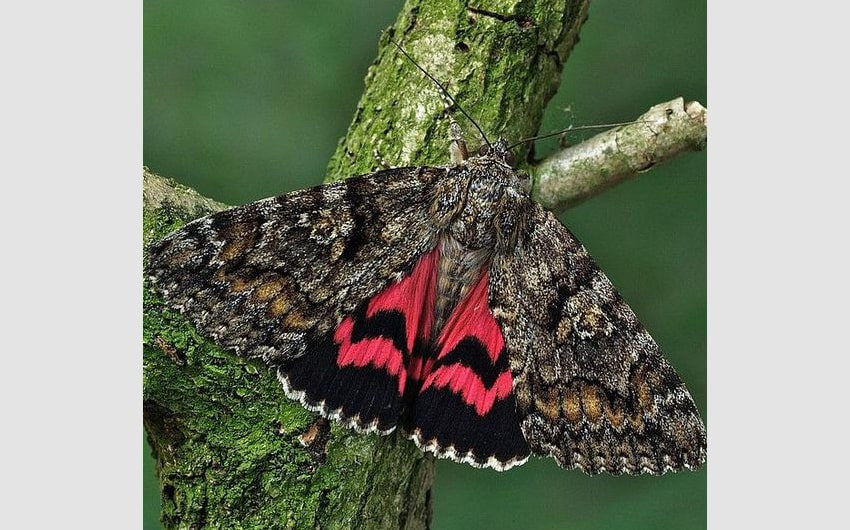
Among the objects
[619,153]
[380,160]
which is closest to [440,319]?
[380,160]

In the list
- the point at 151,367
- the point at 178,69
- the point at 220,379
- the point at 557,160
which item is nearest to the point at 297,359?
the point at 220,379

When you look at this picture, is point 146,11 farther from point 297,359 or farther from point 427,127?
point 297,359

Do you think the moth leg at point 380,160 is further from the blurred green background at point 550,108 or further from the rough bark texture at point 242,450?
the blurred green background at point 550,108

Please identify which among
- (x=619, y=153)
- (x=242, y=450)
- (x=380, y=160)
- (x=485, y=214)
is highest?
(x=619, y=153)

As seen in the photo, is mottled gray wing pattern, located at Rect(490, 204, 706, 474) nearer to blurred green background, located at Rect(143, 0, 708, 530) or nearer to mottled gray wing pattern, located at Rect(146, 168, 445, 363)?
mottled gray wing pattern, located at Rect(146, 168, 445, 363)

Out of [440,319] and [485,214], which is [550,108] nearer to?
[485,214]

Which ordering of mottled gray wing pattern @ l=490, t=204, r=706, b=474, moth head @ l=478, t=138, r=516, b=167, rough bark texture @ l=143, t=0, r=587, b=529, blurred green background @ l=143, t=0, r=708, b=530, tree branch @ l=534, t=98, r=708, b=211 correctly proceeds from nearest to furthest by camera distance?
rough bark texture @ l=143, t=0, r=587, b=529 → mottled gray wing pattern @ l=490, t=204, r=706, b=474 → moth head @ l=478, t=138, r=516, b=167 → tree branch @ l=534, t=98, r=708, b=211 → blurred green background @ l=143, t=0, r=708, b=530

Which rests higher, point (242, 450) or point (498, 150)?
point (498, 150)

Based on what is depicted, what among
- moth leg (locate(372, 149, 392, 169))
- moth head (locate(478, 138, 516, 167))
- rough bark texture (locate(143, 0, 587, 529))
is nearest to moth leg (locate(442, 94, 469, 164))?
moth head (locate(478, 138, 516, 167))

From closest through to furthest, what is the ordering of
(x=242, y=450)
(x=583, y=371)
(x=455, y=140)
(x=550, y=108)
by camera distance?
(x=242, y=450), (x=583, y=371), (x=455, y=140), (x=550, y=108)
